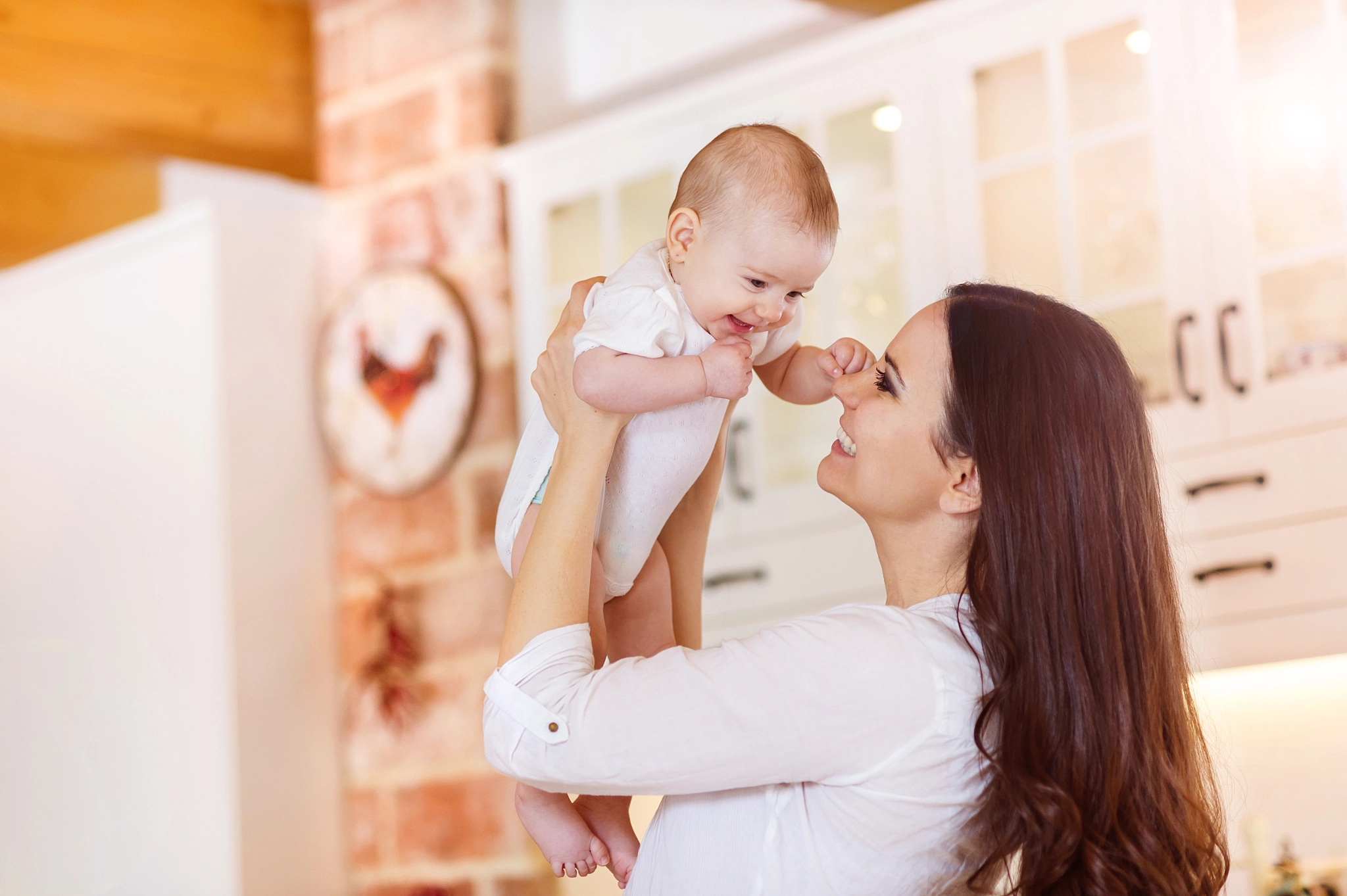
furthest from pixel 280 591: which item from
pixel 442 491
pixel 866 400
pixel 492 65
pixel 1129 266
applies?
pixel 866 400

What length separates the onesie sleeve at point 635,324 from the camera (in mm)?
1155

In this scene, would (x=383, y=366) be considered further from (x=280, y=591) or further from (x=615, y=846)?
(x=615, y=846)

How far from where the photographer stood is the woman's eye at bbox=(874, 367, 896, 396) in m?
1.21

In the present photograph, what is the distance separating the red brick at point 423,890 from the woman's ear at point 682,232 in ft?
6.73

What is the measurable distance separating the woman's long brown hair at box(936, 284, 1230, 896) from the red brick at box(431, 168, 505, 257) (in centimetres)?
192

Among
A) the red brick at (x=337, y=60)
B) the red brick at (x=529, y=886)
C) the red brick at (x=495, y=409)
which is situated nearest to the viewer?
the red brick at (x=529, y=886)

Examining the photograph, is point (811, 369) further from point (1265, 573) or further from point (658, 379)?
point (1265, 573)

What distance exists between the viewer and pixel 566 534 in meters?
1.14

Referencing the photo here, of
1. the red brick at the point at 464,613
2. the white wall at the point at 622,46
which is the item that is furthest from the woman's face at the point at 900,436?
the white wall at the point at 622,46

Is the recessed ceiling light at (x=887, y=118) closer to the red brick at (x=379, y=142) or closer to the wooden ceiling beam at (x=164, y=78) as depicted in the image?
the red brick at (x=379, y=142)

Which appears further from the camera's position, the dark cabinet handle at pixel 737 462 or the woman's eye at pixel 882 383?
the dark cabinet handle at pixel 737 462

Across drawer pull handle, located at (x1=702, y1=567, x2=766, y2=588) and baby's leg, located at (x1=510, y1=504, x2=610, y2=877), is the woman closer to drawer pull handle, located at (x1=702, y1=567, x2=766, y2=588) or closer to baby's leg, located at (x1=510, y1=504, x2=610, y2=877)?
baby's leg, located at (x1=510, y1=504, x2=610, y2=877)

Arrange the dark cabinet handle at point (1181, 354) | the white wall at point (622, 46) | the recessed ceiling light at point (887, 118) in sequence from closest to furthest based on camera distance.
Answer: the dark cabinet handle at point (1181, 354) → the recessed ceiling light at point (887, 118) → the white wall at point (622, 46)

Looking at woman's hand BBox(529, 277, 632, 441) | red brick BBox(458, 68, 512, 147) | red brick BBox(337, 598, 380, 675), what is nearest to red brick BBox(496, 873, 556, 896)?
red brick BBox(337, 598, 380, 675)
